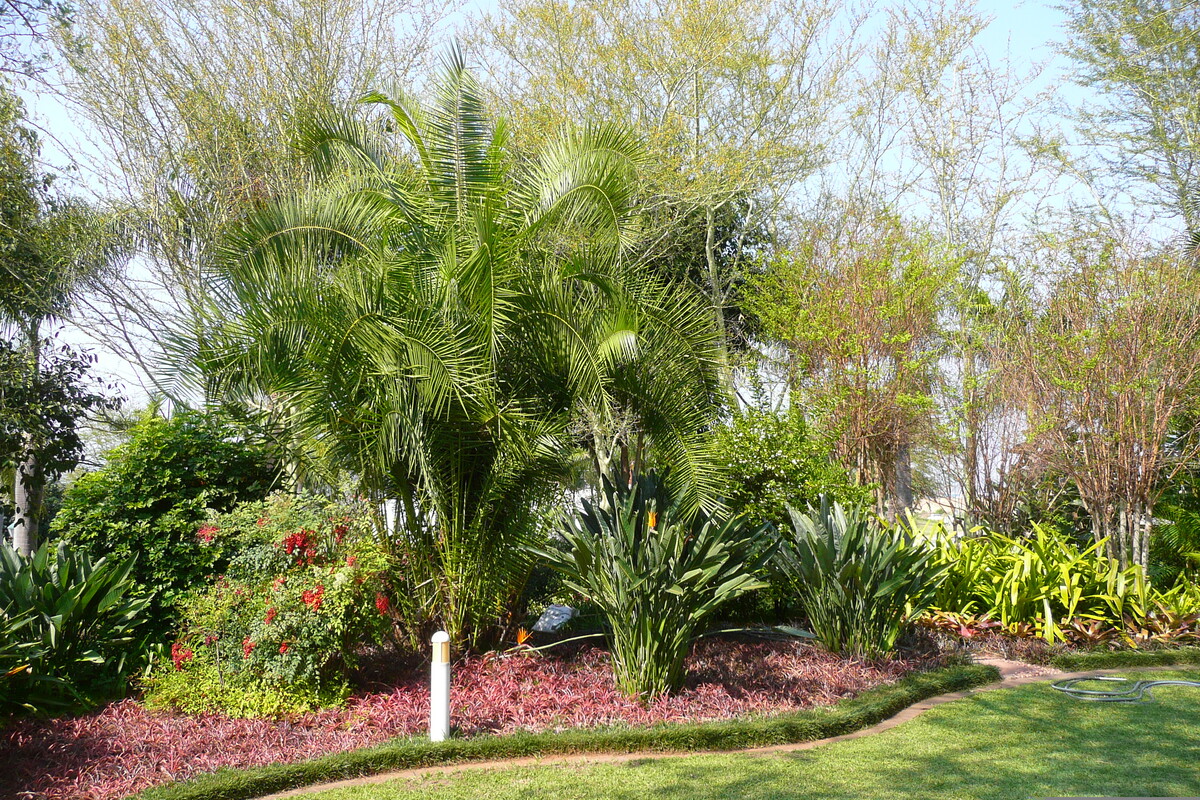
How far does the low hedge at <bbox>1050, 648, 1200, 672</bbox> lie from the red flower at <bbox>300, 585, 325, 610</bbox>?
6470 millimetres

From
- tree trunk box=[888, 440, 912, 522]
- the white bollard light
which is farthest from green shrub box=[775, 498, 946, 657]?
tree trunk box=[888, 440, 912, 522]

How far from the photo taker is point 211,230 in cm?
1271

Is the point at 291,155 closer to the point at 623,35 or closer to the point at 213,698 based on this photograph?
the point at 623,35

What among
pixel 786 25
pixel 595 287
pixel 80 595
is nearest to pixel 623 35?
pixel 786 25

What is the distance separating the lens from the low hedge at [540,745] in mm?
4746

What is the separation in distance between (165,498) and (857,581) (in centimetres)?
585

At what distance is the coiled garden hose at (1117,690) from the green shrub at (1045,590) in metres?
1.07

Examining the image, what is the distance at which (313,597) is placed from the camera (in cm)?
596

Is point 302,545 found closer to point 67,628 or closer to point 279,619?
point 279,619

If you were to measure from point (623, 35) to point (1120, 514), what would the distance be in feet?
35.8

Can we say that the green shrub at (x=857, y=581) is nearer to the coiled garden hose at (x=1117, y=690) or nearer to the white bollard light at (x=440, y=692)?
the coiled garden hose at (x=1117, y=690)

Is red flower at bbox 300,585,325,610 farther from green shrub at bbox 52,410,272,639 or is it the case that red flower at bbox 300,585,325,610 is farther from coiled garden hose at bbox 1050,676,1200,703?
coiled garden hose at bbox 1050,676,1200,703

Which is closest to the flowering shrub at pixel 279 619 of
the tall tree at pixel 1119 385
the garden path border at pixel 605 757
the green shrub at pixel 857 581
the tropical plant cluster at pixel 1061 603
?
the garden path border at pixel 605 757

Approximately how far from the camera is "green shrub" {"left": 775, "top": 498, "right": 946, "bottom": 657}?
24.5ft
